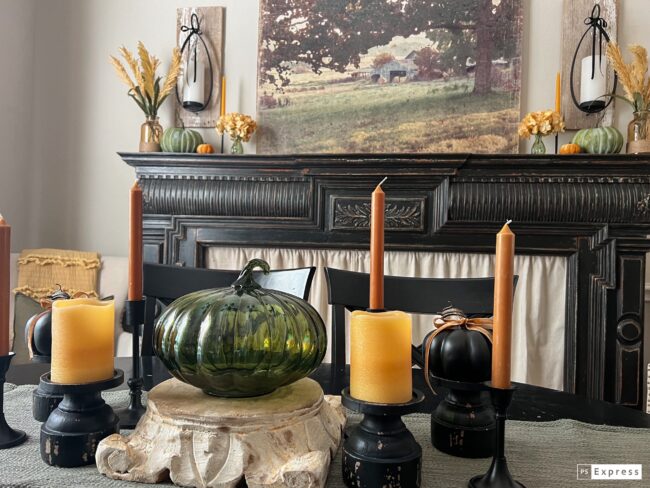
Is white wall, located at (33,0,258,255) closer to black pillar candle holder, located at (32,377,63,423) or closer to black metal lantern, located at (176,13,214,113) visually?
black metal lantern, located at (176,13,214,113)

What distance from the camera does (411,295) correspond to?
126 centimetres

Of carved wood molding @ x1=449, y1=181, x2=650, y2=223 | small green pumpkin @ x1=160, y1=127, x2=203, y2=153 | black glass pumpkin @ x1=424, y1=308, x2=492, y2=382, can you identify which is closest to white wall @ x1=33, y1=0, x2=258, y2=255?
small green pumpkin @ x1=160, y1=127, x2=203, y2=153

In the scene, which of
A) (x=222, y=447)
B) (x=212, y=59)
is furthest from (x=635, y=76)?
(x=222, y=447)

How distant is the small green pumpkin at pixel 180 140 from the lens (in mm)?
2371

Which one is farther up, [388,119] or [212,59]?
[212,59]

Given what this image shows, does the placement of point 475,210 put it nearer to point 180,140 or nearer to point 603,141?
point 603,141

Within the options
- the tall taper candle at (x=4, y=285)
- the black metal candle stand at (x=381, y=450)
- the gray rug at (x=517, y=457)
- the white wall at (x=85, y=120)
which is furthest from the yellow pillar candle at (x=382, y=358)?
the white wall at (x=85, y=120)

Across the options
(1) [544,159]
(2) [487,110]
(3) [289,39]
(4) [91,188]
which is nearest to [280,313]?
(1) [544,159]

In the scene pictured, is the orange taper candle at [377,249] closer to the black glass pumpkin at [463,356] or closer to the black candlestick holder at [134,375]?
the black glass pumpkin at [463,356]

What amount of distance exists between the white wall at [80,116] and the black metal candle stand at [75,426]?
2186 mm

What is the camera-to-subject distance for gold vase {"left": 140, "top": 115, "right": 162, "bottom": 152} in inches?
95.7

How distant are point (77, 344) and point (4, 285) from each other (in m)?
0.13

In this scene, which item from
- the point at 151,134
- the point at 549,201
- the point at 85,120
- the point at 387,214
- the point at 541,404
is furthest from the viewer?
the point at 85,120

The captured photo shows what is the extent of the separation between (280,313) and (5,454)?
36 cm
